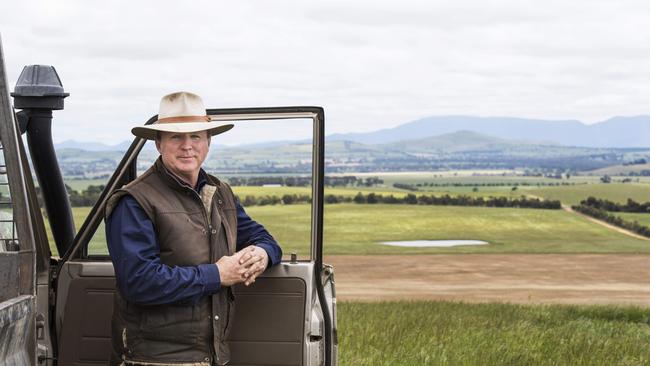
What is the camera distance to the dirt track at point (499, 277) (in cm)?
2866

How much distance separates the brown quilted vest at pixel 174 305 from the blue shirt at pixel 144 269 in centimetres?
5

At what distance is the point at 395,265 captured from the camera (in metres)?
39.8

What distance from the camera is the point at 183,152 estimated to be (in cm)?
362

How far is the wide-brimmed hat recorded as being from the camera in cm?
361

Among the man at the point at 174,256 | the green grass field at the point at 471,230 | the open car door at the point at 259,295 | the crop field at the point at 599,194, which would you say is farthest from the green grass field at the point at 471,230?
the man at the point at 174,256

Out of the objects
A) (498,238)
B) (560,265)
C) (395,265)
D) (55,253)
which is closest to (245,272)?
(55,253)

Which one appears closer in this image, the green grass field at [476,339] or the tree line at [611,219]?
the green grass field at [476,339]

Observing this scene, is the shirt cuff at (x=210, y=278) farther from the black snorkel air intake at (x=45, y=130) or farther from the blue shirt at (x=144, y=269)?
the black snorkel air intake at (x=45, y=130)

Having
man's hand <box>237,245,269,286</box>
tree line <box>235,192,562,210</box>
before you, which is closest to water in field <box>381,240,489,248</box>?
tree line <box>235,192,562,210</box>

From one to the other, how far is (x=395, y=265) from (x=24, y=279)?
122 feet

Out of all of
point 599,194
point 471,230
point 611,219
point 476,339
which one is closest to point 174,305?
point 476,339

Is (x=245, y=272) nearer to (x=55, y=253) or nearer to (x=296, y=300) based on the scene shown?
(x=296, y=300)

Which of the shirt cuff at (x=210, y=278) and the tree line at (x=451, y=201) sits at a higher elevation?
the shirt cuff at (x=210, y=278)

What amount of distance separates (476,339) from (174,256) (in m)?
6.38
